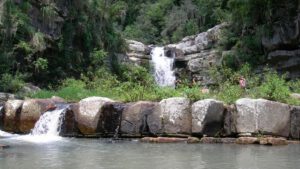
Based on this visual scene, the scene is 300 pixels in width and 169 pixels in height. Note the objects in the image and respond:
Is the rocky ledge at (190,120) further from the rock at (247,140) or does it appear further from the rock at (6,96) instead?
the rock at (6,96)

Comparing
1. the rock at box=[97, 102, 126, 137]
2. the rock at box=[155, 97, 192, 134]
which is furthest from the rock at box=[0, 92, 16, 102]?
the rock at box=[155, 97, 192, 134]

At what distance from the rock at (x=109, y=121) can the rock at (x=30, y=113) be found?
237 centimetres

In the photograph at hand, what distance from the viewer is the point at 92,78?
28984mm

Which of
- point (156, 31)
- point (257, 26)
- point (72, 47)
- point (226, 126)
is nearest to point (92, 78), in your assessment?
point (72, 47)

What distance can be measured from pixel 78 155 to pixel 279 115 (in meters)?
6.67

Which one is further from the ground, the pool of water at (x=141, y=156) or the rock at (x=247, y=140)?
the rock at (x=247, y=140)

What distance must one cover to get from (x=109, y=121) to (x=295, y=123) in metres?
6.09

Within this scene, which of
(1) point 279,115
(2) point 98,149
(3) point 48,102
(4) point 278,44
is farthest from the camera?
(4) point 278,44

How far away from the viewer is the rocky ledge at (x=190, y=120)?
14711 mm

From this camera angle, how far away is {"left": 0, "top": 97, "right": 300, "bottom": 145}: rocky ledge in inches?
579

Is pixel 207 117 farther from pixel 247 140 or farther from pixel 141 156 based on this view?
pixel 141 156

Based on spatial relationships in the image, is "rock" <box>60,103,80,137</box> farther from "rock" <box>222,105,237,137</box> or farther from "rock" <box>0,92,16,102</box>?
"rock" <box>0,92,16,102</box>

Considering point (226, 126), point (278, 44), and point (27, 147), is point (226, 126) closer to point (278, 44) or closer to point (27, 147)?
point (27, 147)

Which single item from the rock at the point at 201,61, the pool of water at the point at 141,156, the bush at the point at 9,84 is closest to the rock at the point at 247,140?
the pool of water at the point at 141,156
